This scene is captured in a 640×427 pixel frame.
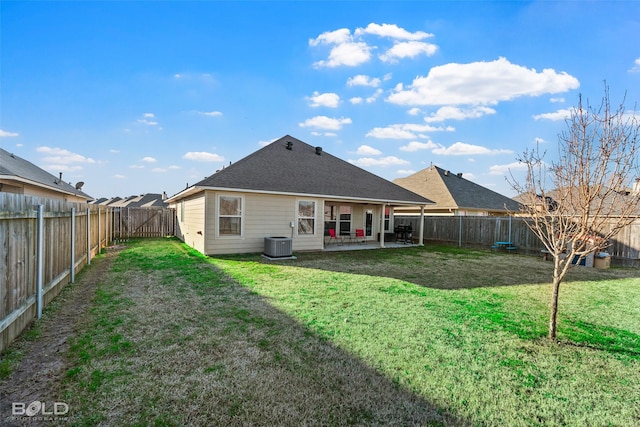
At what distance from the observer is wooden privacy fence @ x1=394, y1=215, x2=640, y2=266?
1134 cm

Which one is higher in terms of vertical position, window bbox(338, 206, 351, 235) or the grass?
window bbox(338, 206, 351, 235)

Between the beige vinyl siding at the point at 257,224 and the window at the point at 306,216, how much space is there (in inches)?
9.4

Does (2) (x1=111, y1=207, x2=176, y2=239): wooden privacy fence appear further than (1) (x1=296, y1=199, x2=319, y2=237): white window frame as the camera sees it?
Yes

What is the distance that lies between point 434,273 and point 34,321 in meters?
8.71

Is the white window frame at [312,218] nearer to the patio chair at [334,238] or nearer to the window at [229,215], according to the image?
the patio chair at [334,238]

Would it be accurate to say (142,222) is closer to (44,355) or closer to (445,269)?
(44,355)

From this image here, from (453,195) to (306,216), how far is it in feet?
43.5

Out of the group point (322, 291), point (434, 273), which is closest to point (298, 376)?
point (322, 291)

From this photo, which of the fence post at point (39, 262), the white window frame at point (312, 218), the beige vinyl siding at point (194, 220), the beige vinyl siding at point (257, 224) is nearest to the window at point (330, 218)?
the white window frame at point (312, 218)

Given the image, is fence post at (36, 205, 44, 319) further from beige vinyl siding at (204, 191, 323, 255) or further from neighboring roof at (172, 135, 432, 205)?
beige vinyl siding at (204, 191, 323, 255)

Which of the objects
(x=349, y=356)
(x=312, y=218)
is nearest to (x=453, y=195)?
(x=312, y=218)

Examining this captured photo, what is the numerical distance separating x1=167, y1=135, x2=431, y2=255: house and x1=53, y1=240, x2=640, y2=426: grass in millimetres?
4510

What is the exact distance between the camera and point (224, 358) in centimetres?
330

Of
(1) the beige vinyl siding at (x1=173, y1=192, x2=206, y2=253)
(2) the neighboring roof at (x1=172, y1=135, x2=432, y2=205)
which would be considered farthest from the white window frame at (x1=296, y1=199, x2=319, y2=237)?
(1) the beige vinyl siding at (x1=173, y1=192, x2=206, y2=253)
